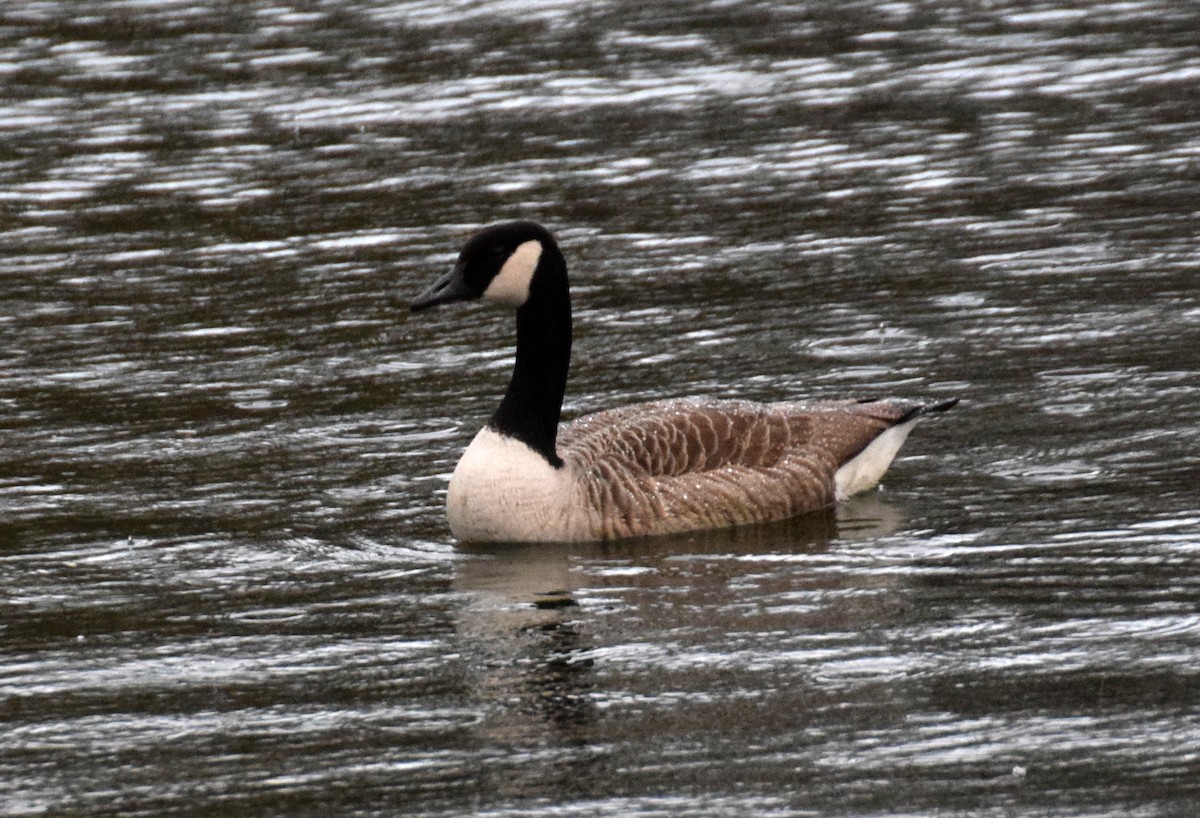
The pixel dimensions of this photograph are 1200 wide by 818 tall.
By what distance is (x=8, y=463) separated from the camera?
1318cm

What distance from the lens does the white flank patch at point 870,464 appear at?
12195 millimetres

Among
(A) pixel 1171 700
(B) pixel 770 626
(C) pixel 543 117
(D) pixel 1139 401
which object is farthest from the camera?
(C) pixel 543 117

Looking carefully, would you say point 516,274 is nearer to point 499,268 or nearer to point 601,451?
point 499,268

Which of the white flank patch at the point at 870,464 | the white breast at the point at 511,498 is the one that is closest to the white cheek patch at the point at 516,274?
the white breast at the point at 511,498


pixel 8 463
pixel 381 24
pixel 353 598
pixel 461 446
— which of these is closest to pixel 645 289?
pixel 461 446

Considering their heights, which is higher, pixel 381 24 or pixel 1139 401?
pixel 381 24

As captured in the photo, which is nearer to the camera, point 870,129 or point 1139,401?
point 1139,401

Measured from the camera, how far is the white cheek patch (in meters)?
11.6

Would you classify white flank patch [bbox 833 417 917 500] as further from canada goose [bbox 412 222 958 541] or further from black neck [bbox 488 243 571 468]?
black neck [bbox 488 243 571 468]

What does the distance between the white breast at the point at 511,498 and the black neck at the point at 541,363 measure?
84mm

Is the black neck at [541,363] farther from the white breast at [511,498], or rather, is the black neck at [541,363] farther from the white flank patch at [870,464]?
the white flank patch at [870,464]

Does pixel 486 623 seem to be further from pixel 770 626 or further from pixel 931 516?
pixel 931 516

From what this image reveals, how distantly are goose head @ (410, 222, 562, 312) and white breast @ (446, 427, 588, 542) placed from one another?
75 cm

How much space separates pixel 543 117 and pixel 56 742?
14659mm
